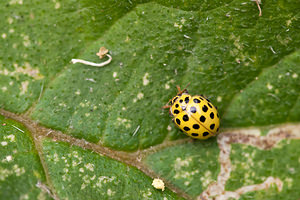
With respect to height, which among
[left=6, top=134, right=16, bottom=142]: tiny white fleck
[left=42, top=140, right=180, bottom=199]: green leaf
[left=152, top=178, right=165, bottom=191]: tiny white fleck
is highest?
[left=6, top=134, right=16, bottom=142]: tiny white fleck

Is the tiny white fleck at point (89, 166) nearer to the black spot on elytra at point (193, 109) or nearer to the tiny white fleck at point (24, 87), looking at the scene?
the tiny white fleck at point (24, 87)

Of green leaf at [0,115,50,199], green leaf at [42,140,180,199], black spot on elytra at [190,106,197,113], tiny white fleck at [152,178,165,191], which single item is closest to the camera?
green leaf at [0,115,50,199]

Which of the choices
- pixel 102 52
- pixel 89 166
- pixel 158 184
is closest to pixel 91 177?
pixel 89 166

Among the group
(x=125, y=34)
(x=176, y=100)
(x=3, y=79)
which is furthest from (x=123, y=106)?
(x=3, y=79)

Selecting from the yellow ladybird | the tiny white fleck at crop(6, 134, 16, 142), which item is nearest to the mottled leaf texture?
the tiny white fleck at crop(6, 134, 16, 142)

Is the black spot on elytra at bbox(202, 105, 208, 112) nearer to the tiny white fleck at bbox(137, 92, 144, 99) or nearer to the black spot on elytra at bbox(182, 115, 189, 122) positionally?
the black spot on elytra at bbox(182, 115, 189, 122)
